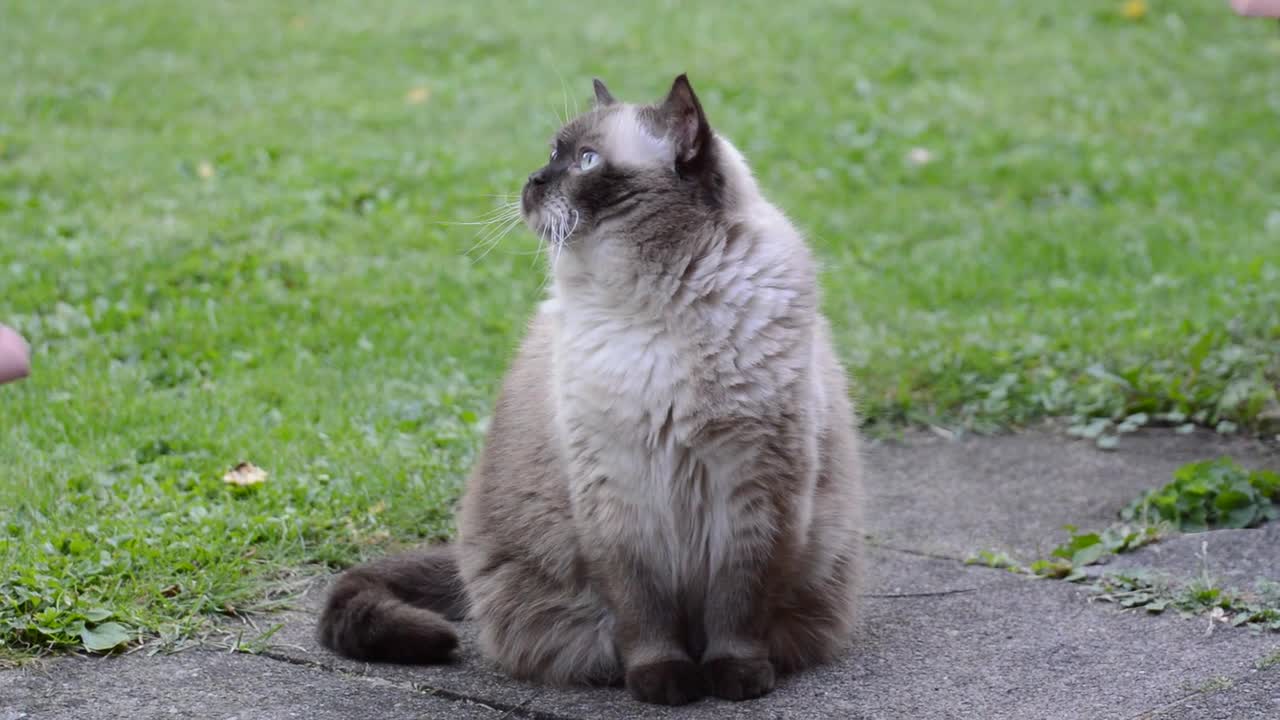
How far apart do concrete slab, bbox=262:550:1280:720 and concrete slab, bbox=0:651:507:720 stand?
0.30 feet

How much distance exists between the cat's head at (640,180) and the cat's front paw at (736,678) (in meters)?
0.97

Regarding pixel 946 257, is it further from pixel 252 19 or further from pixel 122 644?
pixel 252 19

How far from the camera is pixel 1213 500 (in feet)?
14.4

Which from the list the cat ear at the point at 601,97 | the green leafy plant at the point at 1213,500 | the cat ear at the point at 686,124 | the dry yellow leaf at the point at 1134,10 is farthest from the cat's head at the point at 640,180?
the dry yellow leaf at the point at 1134,10

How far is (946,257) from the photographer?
7.20 metres

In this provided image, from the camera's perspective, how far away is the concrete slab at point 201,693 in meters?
3.15

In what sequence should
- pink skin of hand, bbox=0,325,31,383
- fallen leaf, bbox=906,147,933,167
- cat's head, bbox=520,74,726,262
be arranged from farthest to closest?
fallen leaf, bbox=906,147,933,167 → cat's head, bbox=520,74,726,262 → pink skin of hand, bbox=0,325,31,383

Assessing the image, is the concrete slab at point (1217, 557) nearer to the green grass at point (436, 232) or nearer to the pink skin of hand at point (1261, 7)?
the green grass at point (436, 232)

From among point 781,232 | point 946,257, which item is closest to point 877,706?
point 781,232

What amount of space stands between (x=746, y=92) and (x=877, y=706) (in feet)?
22.1

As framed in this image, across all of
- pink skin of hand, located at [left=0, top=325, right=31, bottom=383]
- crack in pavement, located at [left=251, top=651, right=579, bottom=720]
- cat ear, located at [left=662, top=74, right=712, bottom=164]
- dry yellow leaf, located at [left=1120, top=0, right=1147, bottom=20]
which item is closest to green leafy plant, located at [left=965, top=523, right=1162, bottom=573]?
crack in pavement, located at [left=251, top=651, right=579, bottom=720]

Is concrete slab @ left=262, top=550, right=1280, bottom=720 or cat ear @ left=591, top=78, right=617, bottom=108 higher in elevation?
cat ear @ left=591, top=78, right=617, bottom=108

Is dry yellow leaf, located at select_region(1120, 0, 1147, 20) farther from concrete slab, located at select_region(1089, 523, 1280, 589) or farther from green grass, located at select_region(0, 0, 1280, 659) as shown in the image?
concrete slab, located at select_region(1089, 523, 1280, 589)

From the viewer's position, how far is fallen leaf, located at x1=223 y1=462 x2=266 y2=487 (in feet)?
14.8
